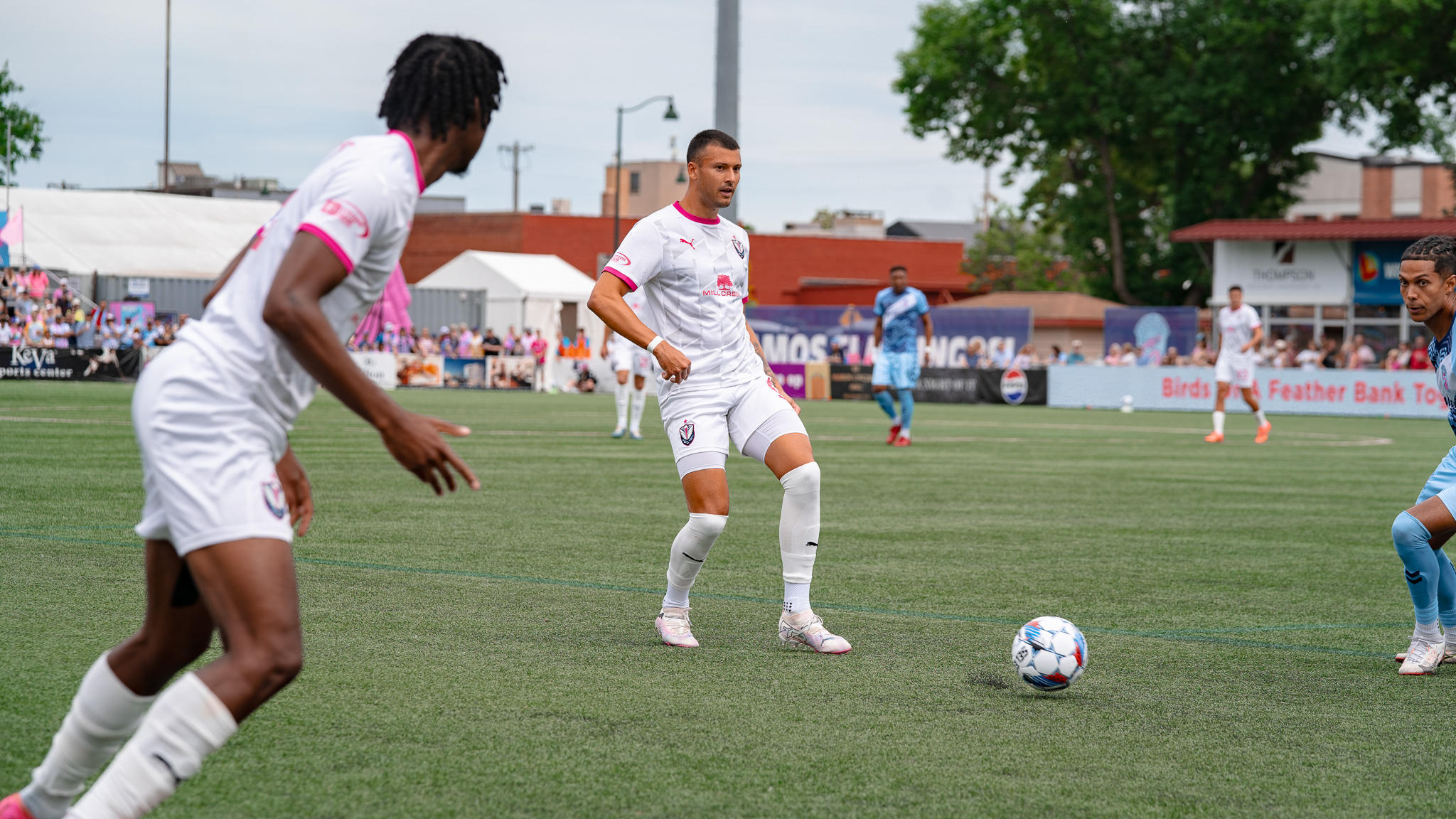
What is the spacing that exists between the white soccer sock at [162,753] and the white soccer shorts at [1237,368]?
21.7 meters

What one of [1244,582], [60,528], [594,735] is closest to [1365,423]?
[1244,582]

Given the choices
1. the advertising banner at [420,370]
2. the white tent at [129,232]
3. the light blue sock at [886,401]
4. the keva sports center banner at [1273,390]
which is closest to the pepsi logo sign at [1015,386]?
the keva sports center banner at [1273,390]

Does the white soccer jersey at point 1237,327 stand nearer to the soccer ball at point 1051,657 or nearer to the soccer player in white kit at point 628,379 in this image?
the soccer player in white kit at point 628,379

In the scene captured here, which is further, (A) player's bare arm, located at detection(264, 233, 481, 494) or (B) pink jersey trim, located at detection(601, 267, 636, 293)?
(B) pink jersey trim, located at detection(601, 267, 636, 293)

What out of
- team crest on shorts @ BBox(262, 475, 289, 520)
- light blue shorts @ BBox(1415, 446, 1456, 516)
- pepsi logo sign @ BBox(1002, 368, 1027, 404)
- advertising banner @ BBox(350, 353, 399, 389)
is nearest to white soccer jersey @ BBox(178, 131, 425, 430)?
team crest on shorts @ BBox(262, 475, 289, 520)

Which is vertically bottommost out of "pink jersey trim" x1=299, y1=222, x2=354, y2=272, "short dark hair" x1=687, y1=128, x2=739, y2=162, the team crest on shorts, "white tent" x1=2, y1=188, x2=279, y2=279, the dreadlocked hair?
the team crest on shorts

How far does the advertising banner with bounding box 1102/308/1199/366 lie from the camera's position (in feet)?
122

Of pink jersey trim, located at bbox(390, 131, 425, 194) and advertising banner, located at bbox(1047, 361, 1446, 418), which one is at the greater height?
pink jersey trim, located at bbox(390, 131, 425, 194)

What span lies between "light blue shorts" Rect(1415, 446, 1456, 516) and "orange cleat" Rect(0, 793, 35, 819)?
505cm

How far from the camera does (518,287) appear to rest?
51.2 m

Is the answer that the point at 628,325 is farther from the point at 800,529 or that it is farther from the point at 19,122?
the point at 19,122

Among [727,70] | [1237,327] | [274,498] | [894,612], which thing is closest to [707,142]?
[894,612]

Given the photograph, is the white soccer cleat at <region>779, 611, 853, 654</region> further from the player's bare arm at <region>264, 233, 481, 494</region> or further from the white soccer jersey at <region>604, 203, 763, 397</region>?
the player's bare arm at <region>264, 233, 481, 494</region>

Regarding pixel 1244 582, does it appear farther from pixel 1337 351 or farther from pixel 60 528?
pixel 1337 351
